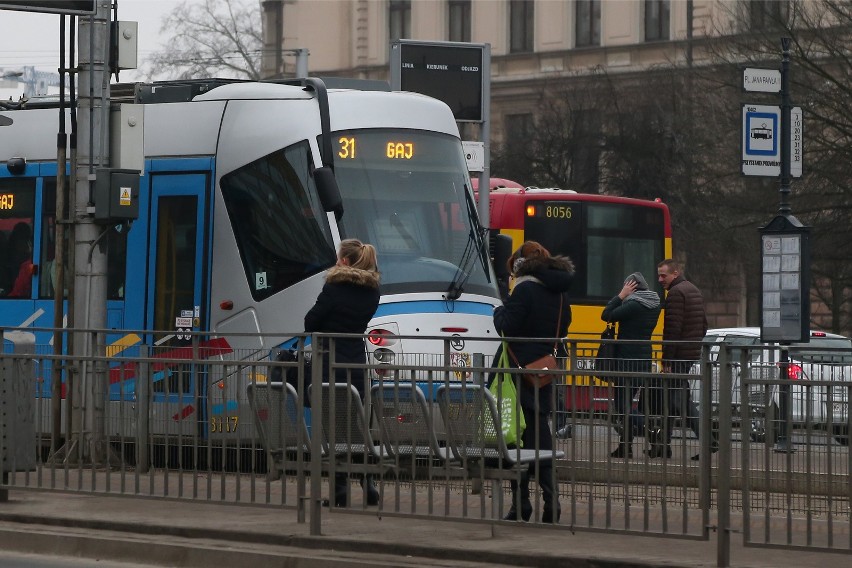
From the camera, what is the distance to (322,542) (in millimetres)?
9875

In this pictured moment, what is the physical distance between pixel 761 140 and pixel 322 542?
941cm

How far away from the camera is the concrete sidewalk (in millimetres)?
9359

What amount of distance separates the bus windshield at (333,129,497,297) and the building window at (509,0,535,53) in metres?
49.5

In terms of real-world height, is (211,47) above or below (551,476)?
above

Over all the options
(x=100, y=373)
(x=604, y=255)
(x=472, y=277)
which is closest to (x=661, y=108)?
(x=604, y=255)

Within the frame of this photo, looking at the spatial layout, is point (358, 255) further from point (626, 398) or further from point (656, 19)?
point (656, 19)

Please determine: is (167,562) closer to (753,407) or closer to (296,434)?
(296,434)

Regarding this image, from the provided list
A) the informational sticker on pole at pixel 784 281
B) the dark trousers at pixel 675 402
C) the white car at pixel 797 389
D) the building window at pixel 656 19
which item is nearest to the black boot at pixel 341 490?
the dark trousers at pixel 675 402

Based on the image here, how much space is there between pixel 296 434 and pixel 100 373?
1.66 metres

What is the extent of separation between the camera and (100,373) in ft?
37.5

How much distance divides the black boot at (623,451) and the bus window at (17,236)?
30.4 feet

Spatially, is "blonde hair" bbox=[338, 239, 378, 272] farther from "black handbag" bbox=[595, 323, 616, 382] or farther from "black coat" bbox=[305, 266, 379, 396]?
"black handbag" bbox=[595, 323, 616, 382]

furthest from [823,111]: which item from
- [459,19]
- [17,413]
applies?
[459,19]

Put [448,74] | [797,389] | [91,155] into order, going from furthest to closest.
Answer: [448,74] < [91,155] < [797,389]
